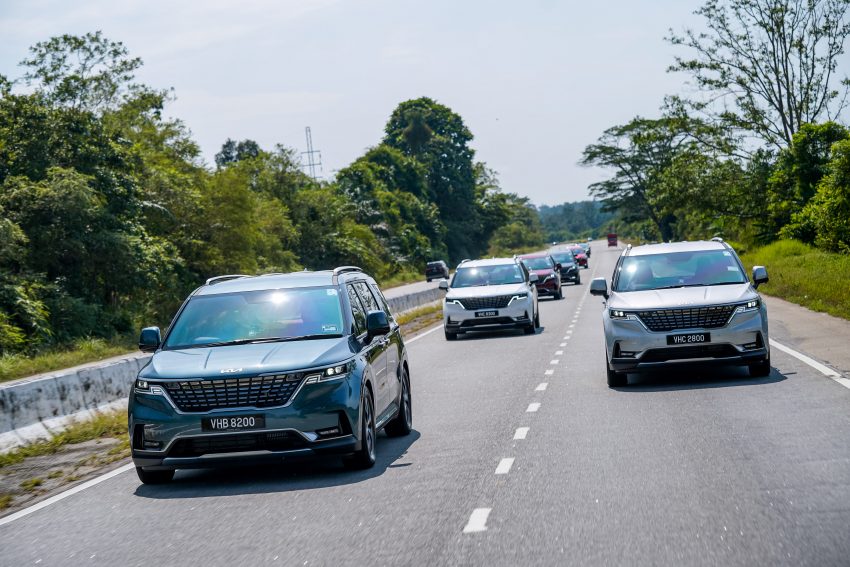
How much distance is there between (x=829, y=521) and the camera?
21.8 feet

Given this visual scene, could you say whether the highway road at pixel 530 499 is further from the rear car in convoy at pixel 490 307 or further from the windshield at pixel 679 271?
the rear car in convoy at pixel 490 307

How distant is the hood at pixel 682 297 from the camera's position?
565 inches

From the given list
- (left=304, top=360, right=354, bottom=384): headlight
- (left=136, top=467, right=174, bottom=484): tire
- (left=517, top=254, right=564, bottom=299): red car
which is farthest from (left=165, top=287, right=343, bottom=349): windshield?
(left=517, top=254, right=564, bottom=299): red car

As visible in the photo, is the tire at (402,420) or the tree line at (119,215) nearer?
the tire at (402,420)

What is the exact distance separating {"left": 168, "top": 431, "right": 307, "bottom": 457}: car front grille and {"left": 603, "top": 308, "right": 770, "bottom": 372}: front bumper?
626cm

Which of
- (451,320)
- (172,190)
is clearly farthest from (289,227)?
(451,320)

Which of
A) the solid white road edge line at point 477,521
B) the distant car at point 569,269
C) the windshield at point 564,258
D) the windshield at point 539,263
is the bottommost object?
the distant car at point 569,269

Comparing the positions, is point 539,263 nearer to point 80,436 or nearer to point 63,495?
point 80,436

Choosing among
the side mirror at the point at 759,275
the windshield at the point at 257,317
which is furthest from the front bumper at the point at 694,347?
the windshield at the point at 257,317

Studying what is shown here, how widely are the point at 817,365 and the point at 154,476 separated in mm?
9409

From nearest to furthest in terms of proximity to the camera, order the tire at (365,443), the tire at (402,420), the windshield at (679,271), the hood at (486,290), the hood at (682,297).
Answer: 1. the tire at (365,443)
2. the tire at (402,420)
3. the hood at (682,297)
4. the windshield at (679,271)
5. the hood at (486,290)

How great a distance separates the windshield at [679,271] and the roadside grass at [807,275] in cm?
948

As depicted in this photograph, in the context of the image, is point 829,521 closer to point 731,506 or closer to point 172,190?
point 731,506

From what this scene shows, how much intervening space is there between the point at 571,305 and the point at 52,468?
88.2ft
